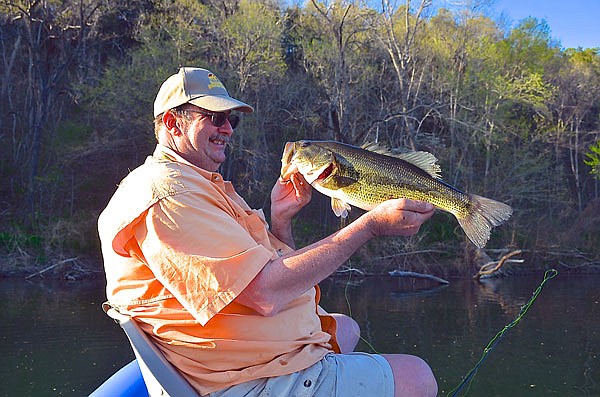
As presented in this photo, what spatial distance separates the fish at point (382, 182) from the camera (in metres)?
3.06

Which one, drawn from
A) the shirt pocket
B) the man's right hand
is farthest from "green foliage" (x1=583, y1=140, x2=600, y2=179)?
the shirt pocket

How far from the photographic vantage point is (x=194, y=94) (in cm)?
259

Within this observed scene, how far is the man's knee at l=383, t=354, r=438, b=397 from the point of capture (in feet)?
7.87

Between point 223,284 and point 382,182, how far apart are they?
1227mm

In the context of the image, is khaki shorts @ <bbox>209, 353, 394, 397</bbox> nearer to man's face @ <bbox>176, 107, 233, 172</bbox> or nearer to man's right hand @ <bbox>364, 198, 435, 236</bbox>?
man's right hand @ <bbox>364, 198, 435, 236</bbox>

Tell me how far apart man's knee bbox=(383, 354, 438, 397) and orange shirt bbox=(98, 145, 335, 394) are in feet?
0.90

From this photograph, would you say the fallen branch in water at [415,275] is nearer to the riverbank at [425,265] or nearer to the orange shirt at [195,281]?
the riverbank at [425,265]

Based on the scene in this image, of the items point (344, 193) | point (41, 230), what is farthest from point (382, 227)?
point (41, 230)

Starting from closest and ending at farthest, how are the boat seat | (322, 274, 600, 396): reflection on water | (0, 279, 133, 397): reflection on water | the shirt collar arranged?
the boat seat → the shirt collar → (0, 279, 133, 397): reflection on water → (322, 274, 600, 396): reflection on water

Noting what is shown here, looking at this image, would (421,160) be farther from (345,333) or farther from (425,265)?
(425,265)

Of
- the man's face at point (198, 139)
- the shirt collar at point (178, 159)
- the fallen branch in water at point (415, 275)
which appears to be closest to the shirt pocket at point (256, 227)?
the shirt collar at point (178, 159)

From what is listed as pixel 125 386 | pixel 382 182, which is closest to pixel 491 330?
pixel 382 182

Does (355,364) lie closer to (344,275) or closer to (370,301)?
(370,301)

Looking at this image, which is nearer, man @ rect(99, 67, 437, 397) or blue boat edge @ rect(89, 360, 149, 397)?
man @ rect(99, 67, 437, 397)
